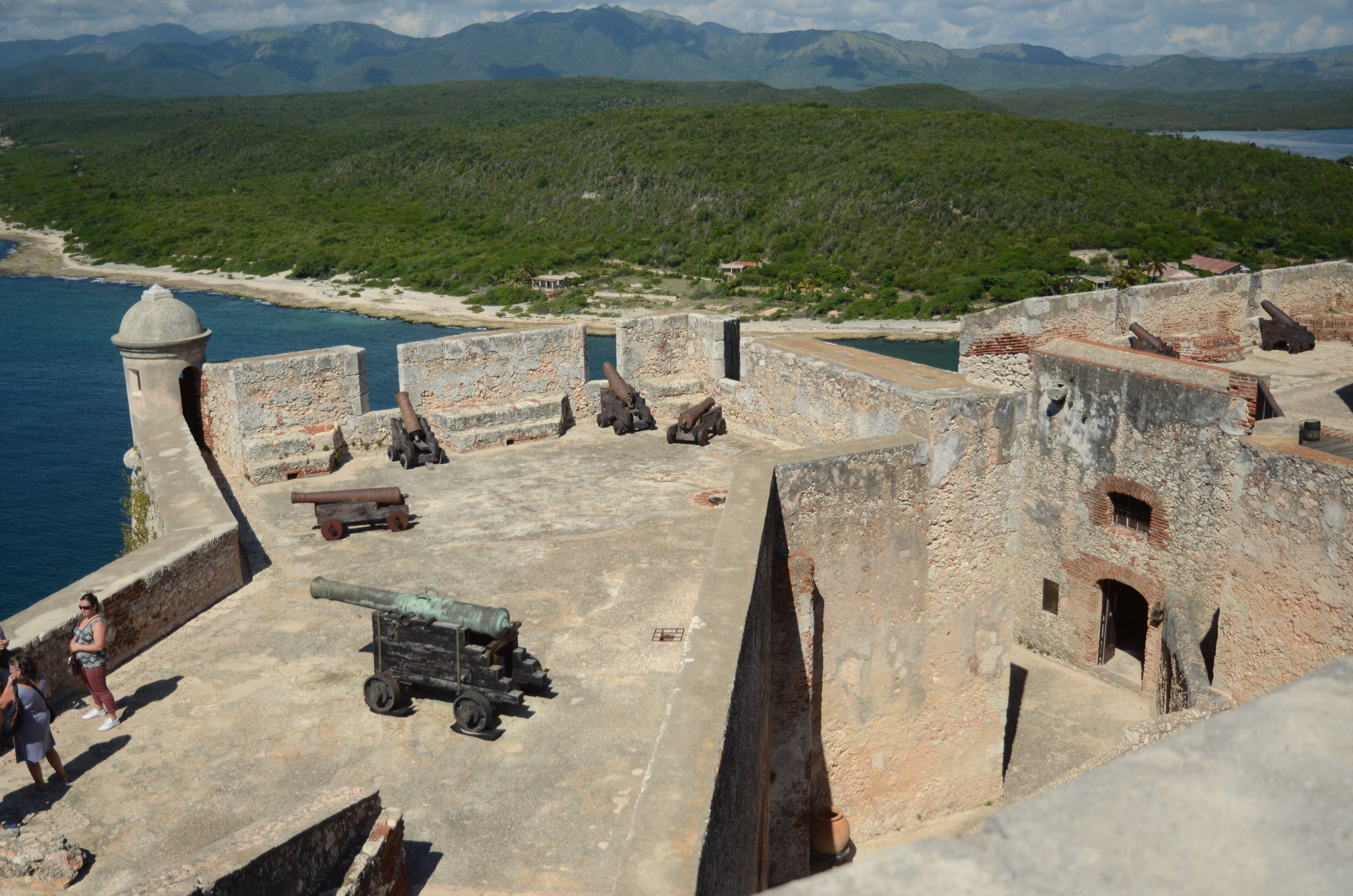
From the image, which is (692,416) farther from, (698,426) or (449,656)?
(449,656)

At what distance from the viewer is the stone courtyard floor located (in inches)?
221

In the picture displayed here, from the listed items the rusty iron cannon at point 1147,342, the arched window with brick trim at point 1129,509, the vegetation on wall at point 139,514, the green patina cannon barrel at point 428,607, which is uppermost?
the rusty iron cannon at point 1147,342

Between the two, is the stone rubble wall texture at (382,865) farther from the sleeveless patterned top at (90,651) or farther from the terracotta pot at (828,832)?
the terracotta pot at (828,832)

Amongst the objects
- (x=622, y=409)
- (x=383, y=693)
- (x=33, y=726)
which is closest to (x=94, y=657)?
(x=33, y=726)

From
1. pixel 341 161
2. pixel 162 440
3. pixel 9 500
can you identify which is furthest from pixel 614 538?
pixel 341 161

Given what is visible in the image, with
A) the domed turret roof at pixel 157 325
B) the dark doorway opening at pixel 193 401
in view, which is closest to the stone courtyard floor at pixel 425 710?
the dark doorway opening at pixel 193 401

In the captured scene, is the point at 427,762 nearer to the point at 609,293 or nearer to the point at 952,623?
the point at 952,623

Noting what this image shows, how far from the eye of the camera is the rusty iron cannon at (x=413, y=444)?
11.6m

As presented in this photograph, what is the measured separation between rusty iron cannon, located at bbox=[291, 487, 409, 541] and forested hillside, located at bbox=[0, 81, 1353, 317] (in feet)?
131

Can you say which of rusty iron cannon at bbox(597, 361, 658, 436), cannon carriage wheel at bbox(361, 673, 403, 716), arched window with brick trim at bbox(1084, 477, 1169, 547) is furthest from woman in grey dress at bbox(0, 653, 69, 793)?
arched window with brick trim at bbox(1084, 477, 1169, 547)

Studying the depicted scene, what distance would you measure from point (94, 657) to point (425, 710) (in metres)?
1.96

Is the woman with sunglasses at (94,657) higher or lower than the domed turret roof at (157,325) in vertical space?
lower

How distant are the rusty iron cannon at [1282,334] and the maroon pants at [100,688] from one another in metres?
17.2

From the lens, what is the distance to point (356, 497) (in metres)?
9.70
